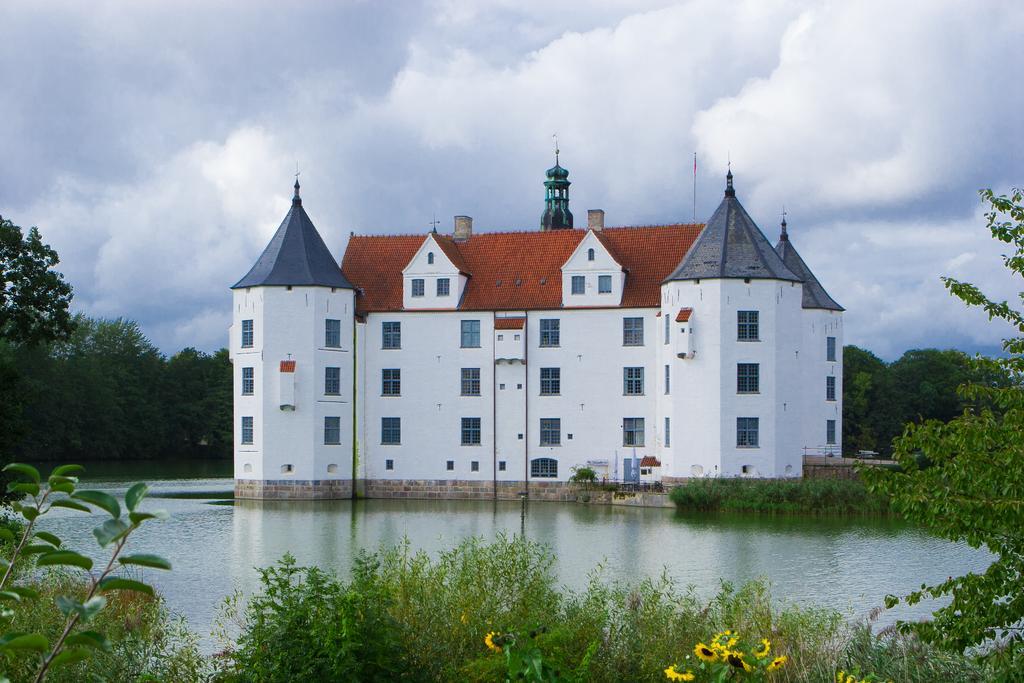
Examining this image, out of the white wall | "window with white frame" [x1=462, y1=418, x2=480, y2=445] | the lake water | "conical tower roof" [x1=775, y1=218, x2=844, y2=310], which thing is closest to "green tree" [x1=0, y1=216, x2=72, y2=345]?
the lake water

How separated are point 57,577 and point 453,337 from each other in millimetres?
26269

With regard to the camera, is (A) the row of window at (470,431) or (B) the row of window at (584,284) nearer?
(A) the row of window at (470,431)

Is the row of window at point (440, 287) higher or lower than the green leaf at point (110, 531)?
higher

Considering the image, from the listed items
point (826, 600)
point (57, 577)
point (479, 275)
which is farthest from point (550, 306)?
point (57, 577)

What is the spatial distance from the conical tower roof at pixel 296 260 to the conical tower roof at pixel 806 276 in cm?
1560

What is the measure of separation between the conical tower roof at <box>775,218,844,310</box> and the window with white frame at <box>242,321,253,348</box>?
59.9 ft

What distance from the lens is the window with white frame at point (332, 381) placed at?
38.4m

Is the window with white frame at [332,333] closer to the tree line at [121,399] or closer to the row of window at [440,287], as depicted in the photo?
the row of window at [440,287]

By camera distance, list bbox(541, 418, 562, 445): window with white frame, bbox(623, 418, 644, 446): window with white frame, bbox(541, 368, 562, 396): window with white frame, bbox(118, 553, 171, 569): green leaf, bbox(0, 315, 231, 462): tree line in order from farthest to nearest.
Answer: bbox(0, 315, 231, 462): tree line → bbox(541, 368, 562, 396): window with white frame → bbox(541, 418, 562, 445): window with white frame → bbox(623, 418, 644, 446): window with white frame → bbox(118, 553, 171, 569): green leaf

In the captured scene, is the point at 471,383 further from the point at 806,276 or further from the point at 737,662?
the point at 737,662

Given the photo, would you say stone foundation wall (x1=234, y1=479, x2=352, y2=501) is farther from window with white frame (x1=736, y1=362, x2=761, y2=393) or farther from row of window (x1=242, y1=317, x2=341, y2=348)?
window with white frame (x1=736, y1=362, x2=761, y2=393)

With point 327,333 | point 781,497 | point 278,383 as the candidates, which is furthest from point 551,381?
point 781,497

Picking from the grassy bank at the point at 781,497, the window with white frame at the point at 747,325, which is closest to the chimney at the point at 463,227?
the window with white frame at the point at 747,325

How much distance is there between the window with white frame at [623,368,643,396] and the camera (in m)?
38.2
